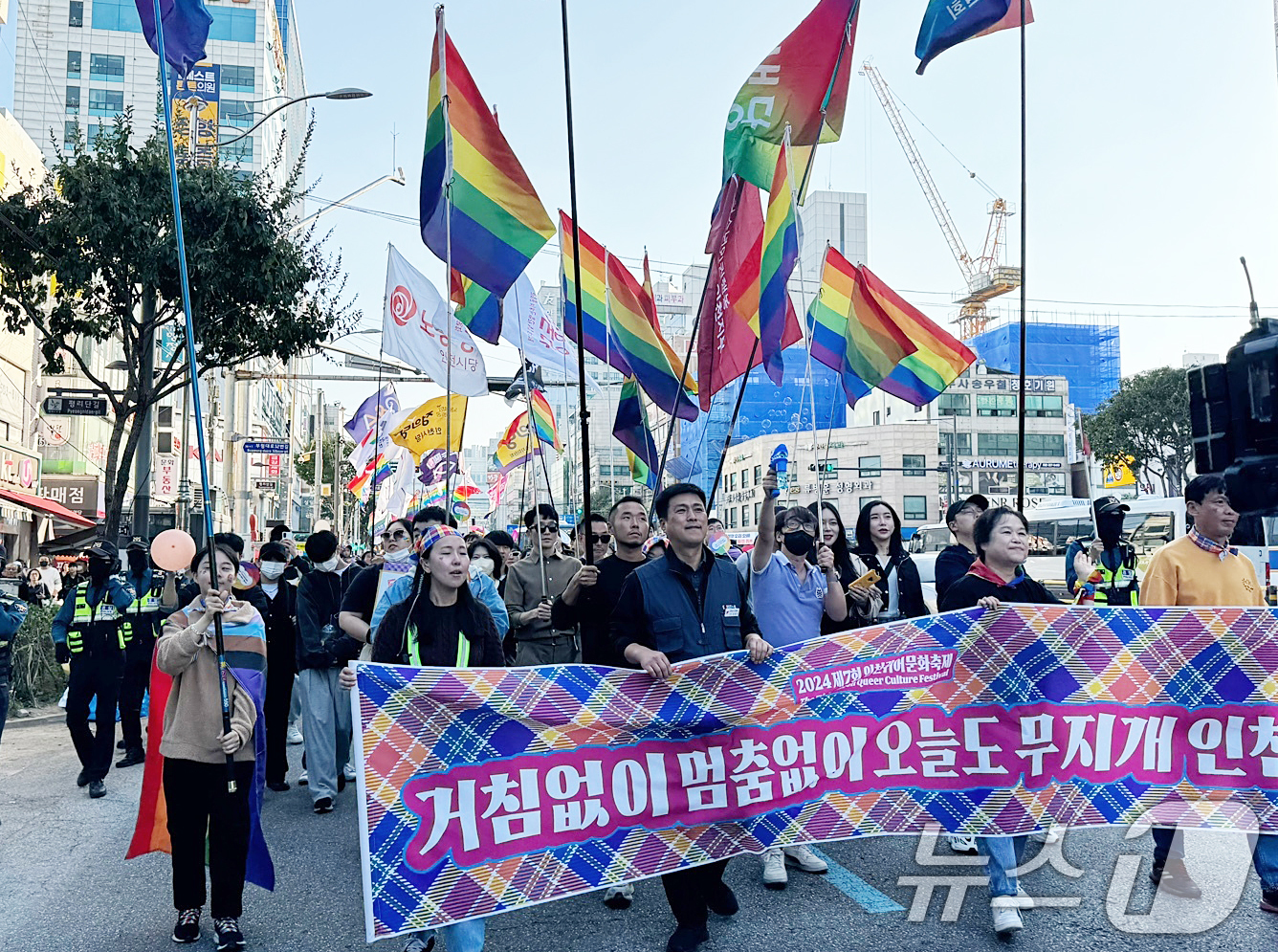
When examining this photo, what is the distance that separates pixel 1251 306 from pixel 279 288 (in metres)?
10.2

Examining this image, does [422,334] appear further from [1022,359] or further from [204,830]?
[204,830]

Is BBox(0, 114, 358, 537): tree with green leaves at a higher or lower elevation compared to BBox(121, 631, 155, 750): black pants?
higher

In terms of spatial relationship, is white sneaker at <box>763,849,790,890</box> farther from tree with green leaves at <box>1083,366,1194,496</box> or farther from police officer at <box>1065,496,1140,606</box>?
tree with green leaves at <box>1083,366,1194,496</box>

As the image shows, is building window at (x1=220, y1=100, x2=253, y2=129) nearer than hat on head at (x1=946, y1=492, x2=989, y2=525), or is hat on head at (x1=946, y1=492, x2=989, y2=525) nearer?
hat on head at (x1=946, y1=492, x2=989, y2=525)

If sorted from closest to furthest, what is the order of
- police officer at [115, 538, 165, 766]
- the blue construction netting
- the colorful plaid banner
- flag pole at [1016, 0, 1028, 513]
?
the colorful plaid banner
flag pole at [1016, 0, 1028, 513]
police officer at [115, 538, 165, 766]
the blue construction netting

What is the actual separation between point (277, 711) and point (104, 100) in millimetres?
66803

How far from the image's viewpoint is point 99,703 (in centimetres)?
792

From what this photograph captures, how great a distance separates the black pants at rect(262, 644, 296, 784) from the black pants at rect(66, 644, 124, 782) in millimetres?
1044

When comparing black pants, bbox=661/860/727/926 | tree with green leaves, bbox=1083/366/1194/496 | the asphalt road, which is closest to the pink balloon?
the asphalt road

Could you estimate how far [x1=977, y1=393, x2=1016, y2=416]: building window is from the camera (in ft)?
247

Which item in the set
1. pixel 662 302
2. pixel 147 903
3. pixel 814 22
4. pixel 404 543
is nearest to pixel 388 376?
pixel 404 543

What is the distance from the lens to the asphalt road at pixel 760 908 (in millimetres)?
4434

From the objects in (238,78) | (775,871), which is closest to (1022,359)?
(775,871)

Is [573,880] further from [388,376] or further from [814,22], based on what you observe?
[388,376]
